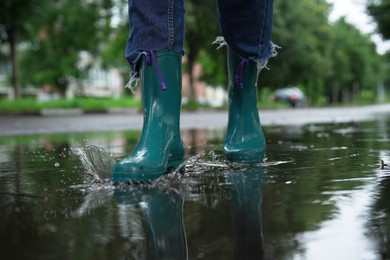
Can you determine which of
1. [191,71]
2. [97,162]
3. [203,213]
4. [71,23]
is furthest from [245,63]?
[191,71]

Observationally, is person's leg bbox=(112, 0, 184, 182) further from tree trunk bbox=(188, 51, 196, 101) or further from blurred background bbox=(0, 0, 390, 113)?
tree trunk bbox=(188, 51, 196, 101)

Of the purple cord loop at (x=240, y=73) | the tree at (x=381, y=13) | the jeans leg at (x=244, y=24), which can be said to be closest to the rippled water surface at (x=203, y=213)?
the purple cord loop at (x=240, y=73)

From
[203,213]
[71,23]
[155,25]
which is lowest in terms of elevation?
[203,213]

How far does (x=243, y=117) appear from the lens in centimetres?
286

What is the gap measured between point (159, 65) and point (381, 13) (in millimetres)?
17596

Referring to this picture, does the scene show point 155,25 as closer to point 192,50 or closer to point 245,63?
point 245,63

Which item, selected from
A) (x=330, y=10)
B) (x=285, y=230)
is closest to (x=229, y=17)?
(x=285, y=230)

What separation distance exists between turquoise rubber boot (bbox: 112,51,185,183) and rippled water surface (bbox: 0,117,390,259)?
0.28ft

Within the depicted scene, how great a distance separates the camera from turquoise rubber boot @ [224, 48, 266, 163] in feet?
9.02

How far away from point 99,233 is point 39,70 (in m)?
48.9

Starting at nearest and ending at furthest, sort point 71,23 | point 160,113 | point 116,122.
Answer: point 160,113 → point 116,122 → point 71,23

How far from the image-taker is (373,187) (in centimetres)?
182

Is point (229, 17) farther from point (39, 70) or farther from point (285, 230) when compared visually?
point (39, 70)

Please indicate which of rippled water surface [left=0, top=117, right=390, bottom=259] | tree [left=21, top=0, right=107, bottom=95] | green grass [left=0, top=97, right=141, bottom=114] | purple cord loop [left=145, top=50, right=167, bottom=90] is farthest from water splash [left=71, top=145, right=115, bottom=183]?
tree [left=21, top=0, right=107, bottom=95]
